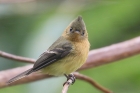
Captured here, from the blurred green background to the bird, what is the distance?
94 mm

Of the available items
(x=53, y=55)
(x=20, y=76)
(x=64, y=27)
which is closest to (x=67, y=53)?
(x=53, y=55)

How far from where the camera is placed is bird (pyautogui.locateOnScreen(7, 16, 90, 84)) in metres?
2.15

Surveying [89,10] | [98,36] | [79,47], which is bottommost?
[79,47]

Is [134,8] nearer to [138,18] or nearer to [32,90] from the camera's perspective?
[138,18]

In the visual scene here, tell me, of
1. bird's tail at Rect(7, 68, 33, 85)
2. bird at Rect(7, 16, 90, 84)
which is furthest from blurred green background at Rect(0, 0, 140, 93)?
bird's tail at Rect(7, 68, 33, 85)

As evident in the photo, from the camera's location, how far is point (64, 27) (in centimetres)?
253

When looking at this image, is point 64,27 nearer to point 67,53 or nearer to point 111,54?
point 67,53

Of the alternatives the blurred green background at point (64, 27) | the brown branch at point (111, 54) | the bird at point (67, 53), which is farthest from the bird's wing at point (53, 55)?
the brown branch at point (111, 54)

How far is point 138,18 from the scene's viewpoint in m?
3.09

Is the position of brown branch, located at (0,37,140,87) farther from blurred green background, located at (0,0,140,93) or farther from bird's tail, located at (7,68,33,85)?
blurred green background, located at (0,0,140,93)

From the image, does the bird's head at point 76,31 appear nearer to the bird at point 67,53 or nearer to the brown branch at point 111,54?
the bird at point 67,53

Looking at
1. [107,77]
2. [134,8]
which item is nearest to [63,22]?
[107,77]

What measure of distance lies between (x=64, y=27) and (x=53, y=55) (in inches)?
13.5

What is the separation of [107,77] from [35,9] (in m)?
0.72
